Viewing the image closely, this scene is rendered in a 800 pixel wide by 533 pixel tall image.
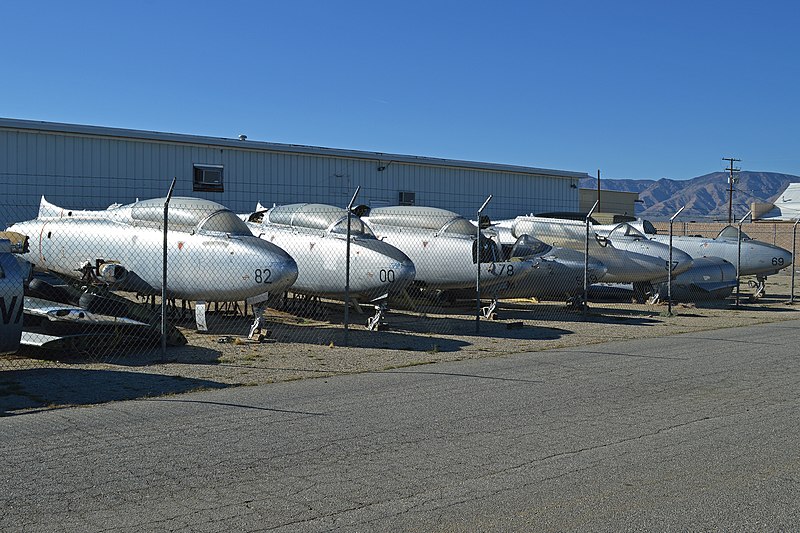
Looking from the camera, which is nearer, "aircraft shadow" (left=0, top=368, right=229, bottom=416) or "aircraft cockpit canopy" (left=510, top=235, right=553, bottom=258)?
"aircraft shadow" (left=0, top=368, right=229, bottom=416)

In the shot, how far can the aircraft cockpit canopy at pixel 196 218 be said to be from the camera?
49.1 ft

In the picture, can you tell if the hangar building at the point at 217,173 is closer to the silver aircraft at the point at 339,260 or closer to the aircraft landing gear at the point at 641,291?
the silver aircraft at the point at 339,260

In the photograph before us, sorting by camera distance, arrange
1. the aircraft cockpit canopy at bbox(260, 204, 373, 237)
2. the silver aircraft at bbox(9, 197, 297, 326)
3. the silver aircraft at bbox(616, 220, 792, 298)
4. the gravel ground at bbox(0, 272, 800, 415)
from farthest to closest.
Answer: the silver aircraft at bbox(616, 220, 792, 298), the aircraft cockpit canopy at bbox(260, 204, 373, 237), the silver aircraft at bbox(9, 197, 297, 326), the gravel ground at bbox(0, 272, 800, 415)

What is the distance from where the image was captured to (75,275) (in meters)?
16.2

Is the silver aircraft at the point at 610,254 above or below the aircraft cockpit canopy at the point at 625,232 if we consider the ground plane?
below

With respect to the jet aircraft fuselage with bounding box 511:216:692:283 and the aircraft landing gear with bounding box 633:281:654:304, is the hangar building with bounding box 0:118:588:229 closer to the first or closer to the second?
the jet aircraft fuselage with bounding box 511:216:692:283

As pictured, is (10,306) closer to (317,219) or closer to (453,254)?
(317,219)

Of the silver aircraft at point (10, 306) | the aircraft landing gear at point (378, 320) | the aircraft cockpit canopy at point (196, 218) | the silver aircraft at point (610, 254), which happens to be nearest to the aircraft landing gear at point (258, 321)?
the aircraft cockpit canopy at point (196, 218)

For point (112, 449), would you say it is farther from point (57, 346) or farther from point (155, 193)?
point (155, 193)

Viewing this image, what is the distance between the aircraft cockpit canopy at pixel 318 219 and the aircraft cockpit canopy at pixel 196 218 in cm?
234

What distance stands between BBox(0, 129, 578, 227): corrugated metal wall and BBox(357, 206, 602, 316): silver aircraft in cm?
829

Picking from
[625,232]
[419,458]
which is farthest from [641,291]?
[419,458]

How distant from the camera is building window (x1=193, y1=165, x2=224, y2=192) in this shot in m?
26.8

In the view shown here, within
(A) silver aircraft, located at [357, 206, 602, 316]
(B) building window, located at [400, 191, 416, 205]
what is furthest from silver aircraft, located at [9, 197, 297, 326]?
(B) building window, located at [400, 191, 416, 205]
